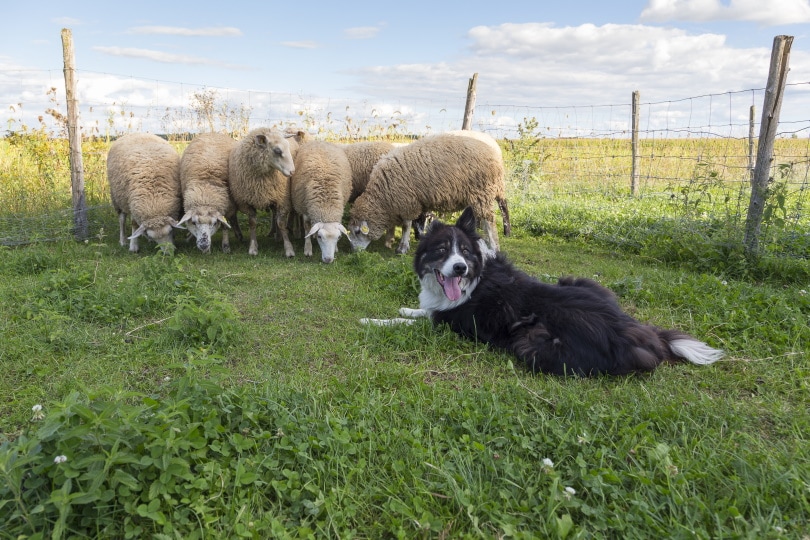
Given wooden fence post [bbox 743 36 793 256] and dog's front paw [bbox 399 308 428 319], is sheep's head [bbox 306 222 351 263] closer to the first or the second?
dog's front paw [bbox 399 308 428 319]

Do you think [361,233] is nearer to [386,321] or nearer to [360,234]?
[360,234]

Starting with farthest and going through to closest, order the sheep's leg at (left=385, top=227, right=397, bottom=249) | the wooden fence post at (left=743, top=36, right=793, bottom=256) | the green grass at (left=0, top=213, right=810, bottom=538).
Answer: the sheep's leg at (left=385, top=227, right=397, bottom=249) → the wooden fence post at (left=743, top=36, right=793, bottom=256) → the green grass at (left=0, top=213, right=810, bottom=538)

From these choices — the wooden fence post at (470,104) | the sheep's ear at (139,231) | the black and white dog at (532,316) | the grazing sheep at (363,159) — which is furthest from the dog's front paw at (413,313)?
the wooden fence post at (470,104)

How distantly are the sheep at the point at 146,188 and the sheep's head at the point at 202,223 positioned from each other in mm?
258

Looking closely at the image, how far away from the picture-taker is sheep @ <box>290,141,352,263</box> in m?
7.36

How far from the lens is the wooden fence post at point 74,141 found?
7828 mm

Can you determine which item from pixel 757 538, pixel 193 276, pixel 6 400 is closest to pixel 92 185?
pixel 193 276

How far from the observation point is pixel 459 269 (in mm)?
3934

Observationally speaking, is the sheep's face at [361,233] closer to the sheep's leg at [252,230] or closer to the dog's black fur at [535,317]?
the sheep's leg at [252,230]

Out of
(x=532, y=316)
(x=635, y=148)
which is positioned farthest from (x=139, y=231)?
(x=635, y=148)

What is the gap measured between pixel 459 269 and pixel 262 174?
4.73 m

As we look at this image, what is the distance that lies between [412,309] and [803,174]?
5908 mm

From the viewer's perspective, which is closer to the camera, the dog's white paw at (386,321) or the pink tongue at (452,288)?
the pink tongue at (452,288)

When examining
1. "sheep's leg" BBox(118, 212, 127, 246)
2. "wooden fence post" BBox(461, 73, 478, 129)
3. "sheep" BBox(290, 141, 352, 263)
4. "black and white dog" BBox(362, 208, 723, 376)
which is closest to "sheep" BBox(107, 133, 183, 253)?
"sheep's leg" BBox(118, 212, 127, 246)
